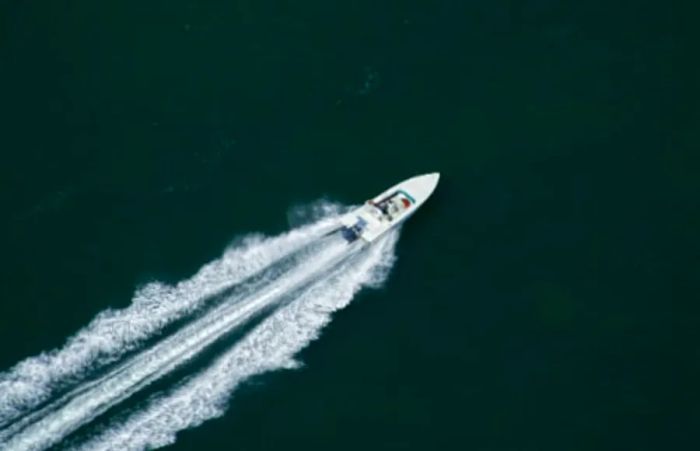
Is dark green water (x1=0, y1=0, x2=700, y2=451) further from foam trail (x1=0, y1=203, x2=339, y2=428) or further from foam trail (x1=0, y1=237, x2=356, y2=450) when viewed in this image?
foam trail (x1=0, y1=237, x2=356, y2=450)

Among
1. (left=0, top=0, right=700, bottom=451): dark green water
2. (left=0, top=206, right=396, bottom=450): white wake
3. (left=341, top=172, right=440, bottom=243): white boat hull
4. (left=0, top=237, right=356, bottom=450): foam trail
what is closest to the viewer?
(left=0, top=237, right=356, bottom=450): foam trail

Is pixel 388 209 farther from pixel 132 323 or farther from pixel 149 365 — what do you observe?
pixel 149 365

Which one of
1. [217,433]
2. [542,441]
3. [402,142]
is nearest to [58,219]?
[217,433]

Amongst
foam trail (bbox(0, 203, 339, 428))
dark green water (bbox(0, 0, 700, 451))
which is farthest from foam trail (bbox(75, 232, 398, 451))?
foam trail (bbox(0, 203, 339, 428))

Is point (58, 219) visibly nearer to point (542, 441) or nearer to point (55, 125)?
point (55, 125)

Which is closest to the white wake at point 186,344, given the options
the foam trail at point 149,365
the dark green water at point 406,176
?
the foam trail at point 149,365

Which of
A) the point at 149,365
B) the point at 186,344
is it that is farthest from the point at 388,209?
the point at 149,365
